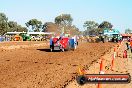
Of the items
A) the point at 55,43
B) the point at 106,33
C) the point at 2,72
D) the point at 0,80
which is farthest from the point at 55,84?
the point at 106,33

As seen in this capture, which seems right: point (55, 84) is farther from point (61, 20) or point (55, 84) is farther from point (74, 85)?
point (61, 20)

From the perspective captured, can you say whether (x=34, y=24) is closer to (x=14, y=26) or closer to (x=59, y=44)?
(x=14, y=26)

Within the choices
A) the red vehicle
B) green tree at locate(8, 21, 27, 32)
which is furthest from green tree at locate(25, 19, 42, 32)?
the red vehicle

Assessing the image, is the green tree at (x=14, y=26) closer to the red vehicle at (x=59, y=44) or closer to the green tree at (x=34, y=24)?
the green tree at (x=34, y=24)

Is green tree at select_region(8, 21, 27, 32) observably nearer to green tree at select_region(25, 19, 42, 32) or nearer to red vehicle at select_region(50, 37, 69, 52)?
A: green tree at select_region(25, 19, 42, 32)

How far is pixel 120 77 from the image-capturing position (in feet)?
17.6

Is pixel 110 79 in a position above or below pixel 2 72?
above

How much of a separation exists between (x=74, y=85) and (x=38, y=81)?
1575 mm

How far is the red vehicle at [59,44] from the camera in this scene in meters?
38.7

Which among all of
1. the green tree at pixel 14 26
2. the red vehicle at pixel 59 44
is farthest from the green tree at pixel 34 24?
the red vehicle at pixel 59 44

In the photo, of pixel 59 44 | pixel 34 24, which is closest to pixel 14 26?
pixel 34 24

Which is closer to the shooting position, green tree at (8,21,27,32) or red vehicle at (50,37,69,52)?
red vehicle at (50,37,69,52)

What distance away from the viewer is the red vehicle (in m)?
38.7

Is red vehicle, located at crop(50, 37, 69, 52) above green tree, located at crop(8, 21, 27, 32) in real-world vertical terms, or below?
below
